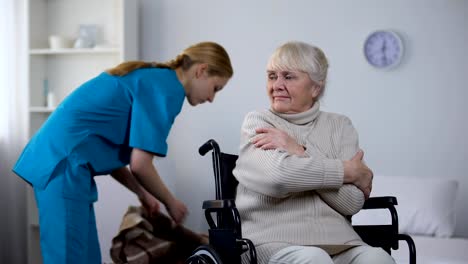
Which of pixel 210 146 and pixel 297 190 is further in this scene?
pixel 210 146

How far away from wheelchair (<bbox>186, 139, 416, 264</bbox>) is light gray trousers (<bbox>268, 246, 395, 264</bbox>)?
0.33ft

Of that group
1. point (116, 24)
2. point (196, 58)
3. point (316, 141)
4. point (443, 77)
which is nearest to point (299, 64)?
point (316, 141)

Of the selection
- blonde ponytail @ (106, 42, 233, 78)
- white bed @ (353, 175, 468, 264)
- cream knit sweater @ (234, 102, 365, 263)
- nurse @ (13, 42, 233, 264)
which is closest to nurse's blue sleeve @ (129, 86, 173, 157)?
nurse @ (13, 42, 233, 264)

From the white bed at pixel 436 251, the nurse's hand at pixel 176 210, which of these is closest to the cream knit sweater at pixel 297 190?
the nurse's hand at pixel 176 210

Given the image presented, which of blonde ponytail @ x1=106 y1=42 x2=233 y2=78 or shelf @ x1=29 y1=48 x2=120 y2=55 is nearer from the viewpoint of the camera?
blonde ponytail @ x1=106 y1=42 x2=233 y2=78

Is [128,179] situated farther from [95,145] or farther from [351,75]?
[351,75]

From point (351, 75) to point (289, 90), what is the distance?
1747 mm

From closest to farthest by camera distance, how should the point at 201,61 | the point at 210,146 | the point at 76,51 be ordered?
1. the point at 210,146
2. the point at 201,61
3. the point at 76,51

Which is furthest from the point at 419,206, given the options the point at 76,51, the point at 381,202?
the point at 76,51

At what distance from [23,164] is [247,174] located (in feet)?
Result: 2.82

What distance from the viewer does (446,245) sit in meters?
2.90

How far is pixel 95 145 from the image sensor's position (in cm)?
232

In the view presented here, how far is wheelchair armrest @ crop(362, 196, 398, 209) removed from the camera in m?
2.07

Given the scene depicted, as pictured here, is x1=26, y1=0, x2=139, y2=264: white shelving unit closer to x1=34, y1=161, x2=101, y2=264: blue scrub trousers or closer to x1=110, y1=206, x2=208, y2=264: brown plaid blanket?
x1=110, y1=206, x2=208, y2=264: brown plaid blanket
